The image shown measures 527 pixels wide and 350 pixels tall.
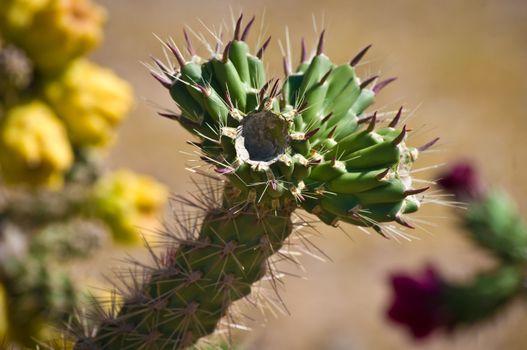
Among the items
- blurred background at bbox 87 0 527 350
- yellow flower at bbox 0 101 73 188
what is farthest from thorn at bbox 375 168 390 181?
blurred background at bbox 87 0 527 350

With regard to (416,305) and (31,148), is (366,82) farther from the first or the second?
(416,305)

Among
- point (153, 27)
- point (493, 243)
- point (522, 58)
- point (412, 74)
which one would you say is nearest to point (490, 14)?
point (522, 58)

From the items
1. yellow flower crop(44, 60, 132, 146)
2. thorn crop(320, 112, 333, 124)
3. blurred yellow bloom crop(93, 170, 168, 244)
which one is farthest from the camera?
blurred yellow bloom crop(93, 170, 168, 244)

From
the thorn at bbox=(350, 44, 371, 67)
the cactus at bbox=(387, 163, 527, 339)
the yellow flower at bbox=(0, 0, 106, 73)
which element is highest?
the yellow flower at bbox=(0, 0, 106, 73)

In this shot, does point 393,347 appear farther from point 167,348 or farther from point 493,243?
point 167,348

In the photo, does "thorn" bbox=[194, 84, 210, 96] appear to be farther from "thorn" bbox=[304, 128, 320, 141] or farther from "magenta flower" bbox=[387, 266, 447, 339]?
"magenta flower" bbox=[387, 266, 447, 339]

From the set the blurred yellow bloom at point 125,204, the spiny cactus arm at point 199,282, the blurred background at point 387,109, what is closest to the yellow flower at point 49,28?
the blurred yellow bloom at point 125,204

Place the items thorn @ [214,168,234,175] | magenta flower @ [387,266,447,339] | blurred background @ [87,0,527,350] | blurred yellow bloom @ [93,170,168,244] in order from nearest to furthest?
thorn @ [214,168,234,175], blurred yellow bloom @ [93,170,168,244], magenta flower @ [387,266,447,339], blurred background @ [87,0,527,350]
